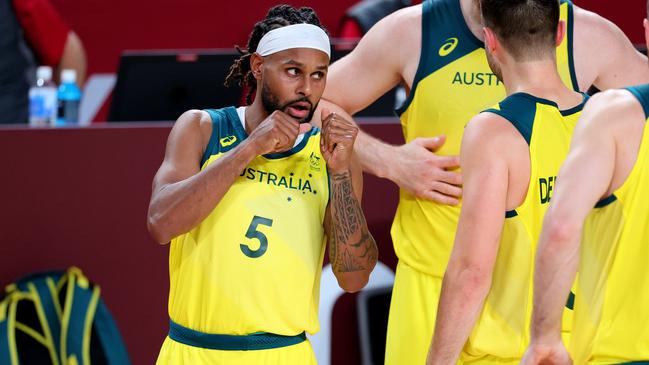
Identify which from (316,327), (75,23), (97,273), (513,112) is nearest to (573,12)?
(513,112)

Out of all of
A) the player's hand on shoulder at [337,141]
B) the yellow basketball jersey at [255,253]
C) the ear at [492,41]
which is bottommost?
the yellow basketball jersey at [255,253]

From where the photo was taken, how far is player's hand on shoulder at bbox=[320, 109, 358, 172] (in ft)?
11.3

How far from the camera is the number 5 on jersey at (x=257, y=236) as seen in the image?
345 cm

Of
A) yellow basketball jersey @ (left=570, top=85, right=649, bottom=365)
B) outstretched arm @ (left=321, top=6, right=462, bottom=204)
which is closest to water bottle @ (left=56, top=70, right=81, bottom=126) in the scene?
outstretched arm @ (left=321, top=6, right=462, bottom=204)

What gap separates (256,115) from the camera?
3609 mm

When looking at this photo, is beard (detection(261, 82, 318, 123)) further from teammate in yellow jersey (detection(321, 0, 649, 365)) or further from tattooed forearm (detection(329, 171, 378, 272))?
teammate in yellow jersey (detection(321, 0, 649, 365))

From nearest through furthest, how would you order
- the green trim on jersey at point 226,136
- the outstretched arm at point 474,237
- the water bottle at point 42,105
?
the outstretched arm at point 474,237
the green trim on jersey at point 226,136
the water bottle at point 42,105

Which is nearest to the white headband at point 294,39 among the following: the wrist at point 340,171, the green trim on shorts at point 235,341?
the wrist at point 340,171

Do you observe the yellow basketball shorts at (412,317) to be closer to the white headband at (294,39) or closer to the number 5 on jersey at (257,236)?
the number 5 on jersey at (257,236)

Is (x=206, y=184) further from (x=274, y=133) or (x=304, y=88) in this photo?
(x=304, y=88)

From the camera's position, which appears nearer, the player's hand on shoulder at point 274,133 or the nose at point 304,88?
the player's hand on shoulder at point 274,133

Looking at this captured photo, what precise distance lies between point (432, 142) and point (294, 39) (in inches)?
28.4

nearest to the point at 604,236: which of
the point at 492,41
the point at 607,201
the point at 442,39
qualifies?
the point at 607,201

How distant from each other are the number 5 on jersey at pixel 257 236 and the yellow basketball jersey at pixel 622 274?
1018mm
